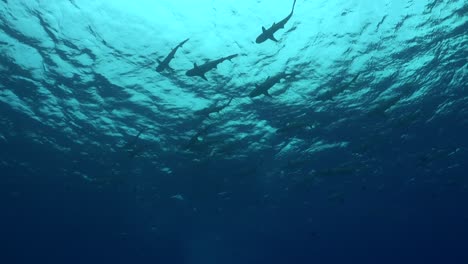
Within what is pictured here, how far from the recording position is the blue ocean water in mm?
14539

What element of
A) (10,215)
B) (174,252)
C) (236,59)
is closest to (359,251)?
(174,252)

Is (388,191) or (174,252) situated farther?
(174,252)

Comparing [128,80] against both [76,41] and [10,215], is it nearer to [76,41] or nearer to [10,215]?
[76,41]

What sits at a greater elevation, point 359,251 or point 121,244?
point 359,251

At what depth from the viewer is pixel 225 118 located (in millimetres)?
21312

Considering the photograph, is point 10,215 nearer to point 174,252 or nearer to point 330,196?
point 174,252

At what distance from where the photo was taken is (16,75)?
1825 centimetres

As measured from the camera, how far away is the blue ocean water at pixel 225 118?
14.5 metres

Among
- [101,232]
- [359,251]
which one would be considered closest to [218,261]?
[359,251]

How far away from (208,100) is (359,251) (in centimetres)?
5357

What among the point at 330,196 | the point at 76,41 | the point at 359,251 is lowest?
the point at 76,41

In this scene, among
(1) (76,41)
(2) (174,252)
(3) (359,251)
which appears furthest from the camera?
(3) (359,251)

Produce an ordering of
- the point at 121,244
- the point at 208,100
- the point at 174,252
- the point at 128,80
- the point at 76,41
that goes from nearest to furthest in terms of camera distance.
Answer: the point at 76,41 → the point at 128,80 → the point at 208,100 → the point at 121,244 → the point at 174,252

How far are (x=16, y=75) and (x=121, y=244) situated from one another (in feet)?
Answer: 105
